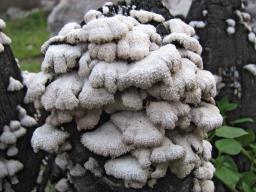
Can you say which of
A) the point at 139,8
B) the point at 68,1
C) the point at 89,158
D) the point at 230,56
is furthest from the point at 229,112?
the point at 68,1

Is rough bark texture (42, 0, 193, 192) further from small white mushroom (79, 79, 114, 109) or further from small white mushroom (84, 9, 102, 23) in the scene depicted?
small white mushroom (84, 9, 102, 23)

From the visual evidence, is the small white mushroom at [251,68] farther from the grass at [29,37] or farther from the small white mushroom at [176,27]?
the grass at [29,37]

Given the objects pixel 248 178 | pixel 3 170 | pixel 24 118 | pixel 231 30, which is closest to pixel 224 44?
pixel 231 30

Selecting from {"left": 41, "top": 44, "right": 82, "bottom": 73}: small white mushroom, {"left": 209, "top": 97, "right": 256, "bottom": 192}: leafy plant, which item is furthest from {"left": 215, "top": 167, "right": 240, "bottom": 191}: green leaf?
{"left": 41, "top": 44, "right": 82, "bottom": 73}: small white mushroom

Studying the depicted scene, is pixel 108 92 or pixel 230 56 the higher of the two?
pixel 108 92

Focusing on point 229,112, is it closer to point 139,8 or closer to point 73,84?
point 139,8

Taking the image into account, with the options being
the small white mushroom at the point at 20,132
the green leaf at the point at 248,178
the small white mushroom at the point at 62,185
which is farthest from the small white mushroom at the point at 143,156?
the green leaf at the point at 248,178
